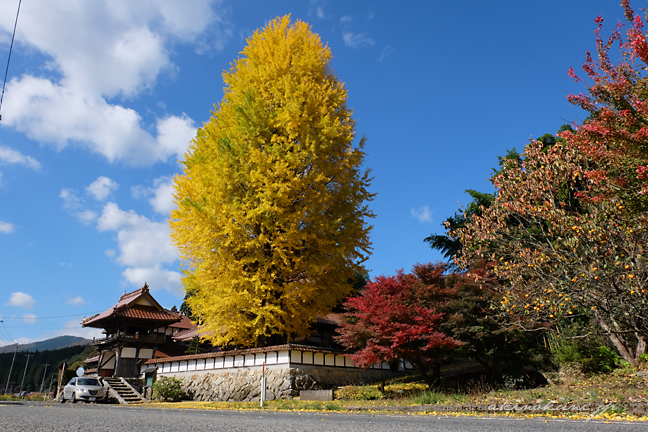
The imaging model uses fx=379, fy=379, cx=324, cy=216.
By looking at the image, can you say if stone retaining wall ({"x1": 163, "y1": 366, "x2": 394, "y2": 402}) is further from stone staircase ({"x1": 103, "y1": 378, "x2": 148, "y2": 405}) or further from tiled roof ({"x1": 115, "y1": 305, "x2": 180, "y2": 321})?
tiled roof ({"x1": 115, "y1": 305, "x2": 180, "y2": 321})

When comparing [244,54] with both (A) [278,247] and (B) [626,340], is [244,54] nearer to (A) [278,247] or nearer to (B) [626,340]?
(A) [278,247]

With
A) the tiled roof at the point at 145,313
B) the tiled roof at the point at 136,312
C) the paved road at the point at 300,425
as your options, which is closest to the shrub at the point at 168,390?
the tiled roof at the point at 136,312

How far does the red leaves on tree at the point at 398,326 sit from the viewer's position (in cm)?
1139

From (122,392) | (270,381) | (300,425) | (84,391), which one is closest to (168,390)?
(84,391)

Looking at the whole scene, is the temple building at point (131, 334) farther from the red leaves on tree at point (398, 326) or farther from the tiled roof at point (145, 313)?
the red leaves on tree at point (398, 326)

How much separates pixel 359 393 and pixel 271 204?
684 centimetres

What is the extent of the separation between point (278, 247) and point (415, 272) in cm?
537

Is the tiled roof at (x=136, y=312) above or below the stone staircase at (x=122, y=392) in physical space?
above

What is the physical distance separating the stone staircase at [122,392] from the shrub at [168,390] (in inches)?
100

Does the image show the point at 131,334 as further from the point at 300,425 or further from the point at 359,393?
the point at 300,425

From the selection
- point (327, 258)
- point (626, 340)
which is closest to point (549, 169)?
point (626, 340)

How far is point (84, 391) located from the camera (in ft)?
55.5

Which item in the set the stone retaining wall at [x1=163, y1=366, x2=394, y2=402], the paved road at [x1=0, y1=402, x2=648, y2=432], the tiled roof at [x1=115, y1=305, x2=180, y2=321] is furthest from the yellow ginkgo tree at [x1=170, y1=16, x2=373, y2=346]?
the tiled roof at [x1=115, y1=305, x2=180, y2=321]

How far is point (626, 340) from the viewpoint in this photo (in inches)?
447
